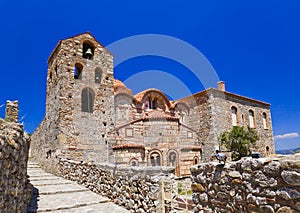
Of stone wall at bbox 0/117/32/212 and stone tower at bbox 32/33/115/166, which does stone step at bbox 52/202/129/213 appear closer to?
stone wall at bbox 0/117/32/212

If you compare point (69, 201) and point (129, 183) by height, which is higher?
point (129, 183)

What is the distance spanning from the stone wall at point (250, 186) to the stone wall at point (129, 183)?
111cm

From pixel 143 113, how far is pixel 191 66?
20.1 ft

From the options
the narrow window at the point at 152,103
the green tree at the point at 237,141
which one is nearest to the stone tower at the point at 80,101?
the narrow window at the point at 152,103

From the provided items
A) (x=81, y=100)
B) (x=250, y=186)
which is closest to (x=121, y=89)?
(x=81, y=100)

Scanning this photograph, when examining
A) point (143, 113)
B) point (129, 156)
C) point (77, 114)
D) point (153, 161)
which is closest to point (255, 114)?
point (143, 113)

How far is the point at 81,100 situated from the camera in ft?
39.2

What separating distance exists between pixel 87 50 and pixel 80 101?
10.6 feet

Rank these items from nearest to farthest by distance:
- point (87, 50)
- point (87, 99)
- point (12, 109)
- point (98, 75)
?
1. point (12, 109)
2. point (87, 99)
3. point (87, 50)
4. point (98, 75)

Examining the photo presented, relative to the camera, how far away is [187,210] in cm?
391

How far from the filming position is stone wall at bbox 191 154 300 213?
2.45 m

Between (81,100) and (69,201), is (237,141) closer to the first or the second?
(81,100)

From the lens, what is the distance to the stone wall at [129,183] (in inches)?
182

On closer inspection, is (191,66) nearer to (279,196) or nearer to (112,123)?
(112,123)
